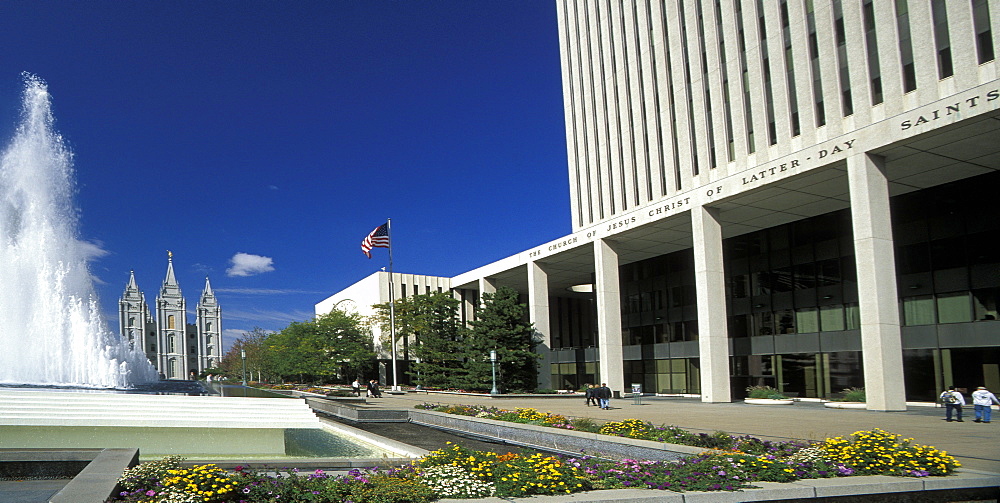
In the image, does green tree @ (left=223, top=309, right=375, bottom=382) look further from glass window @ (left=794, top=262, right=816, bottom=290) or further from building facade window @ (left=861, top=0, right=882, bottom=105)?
building facade window @ (left=861, top=0, right=882, bottom=105)

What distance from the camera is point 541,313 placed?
52688 millimetres

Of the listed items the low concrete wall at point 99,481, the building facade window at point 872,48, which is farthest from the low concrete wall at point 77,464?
the building facade window at point 872,48

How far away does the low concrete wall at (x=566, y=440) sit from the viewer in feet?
47.0

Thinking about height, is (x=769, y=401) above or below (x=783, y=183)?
below

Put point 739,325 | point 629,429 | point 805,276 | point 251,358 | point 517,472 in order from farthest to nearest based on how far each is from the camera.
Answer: point 251,358 → point 739,325 → point 805,276 → point 629,429 → point 517,472

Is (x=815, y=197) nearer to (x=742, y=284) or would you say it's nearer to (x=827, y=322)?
(x=827, y=322)

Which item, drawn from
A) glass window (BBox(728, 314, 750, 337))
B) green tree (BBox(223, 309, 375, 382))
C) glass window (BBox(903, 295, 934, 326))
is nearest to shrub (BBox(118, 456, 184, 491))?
glass window (BBox(903, 295, 934, 326))

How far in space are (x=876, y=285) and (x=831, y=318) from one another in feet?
38.3

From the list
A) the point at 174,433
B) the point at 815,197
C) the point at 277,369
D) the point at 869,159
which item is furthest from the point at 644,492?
the point at 277,369

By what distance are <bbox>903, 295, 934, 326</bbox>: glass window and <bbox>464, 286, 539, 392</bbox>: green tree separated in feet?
72.2

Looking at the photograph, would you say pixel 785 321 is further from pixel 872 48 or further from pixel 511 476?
pixel 511 476

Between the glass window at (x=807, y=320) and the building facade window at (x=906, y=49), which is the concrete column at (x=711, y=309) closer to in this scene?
the glass window at (x=807, y=320)

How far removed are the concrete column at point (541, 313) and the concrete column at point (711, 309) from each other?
16797mm

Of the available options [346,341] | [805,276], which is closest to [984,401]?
[805,276]
